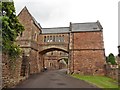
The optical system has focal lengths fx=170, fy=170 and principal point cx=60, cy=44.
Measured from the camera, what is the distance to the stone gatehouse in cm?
3173

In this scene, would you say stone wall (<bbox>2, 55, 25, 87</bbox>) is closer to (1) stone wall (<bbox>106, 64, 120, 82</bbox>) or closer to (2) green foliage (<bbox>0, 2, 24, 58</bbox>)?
(2) green foliage (<bbox>0, 2, 24, 58</bbox>)

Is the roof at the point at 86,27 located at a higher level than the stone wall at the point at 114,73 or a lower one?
higher

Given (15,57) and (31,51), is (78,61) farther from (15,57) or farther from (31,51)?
(15,57)

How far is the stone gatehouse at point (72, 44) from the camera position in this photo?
31.7 meters

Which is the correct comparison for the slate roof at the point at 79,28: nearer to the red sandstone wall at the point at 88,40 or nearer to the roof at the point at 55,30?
the roof at the point at 55,30

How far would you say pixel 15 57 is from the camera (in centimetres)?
1562

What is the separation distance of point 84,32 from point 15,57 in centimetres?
2092

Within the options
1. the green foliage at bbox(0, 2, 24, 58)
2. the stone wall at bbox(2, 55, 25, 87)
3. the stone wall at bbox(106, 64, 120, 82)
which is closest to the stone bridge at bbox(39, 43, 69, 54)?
the stone wall at bbox(106, 64, 120, 82)

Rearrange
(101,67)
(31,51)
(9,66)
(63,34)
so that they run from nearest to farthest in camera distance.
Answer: (9,66) → (31,51) → (101,67) → (63,34)

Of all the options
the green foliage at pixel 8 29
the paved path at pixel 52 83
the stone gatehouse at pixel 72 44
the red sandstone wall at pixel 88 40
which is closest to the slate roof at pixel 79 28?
the stone gatehouse at pixel 72 44

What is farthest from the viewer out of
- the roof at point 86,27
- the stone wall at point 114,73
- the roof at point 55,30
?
the roof at point 55,30

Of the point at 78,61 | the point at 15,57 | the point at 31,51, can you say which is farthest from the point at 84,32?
the point at 15,57

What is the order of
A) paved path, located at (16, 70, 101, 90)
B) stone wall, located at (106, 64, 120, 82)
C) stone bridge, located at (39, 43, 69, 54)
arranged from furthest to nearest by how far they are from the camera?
stone bridge, located at (39, 43, 69, 54)
stone wall, located at (106, 64, 120, 82)
paved path, located at (16, 70, 101, 90)

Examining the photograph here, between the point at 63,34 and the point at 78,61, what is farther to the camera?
the point at 63,34
